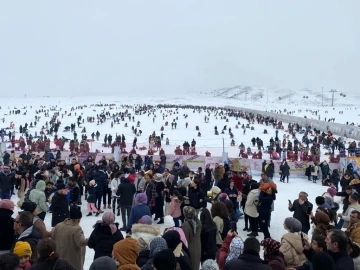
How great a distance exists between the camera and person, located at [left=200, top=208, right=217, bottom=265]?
17.6ft

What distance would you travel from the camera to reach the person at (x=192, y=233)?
5.17 meters

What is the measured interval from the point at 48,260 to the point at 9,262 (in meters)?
0.37

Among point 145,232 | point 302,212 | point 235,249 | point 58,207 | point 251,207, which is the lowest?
point 251,207

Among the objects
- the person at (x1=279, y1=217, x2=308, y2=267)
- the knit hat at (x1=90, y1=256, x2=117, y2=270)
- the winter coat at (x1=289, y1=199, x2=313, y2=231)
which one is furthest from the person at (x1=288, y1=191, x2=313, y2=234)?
the knit hat at (x1=90, y1=256, x2=117, y2=270)

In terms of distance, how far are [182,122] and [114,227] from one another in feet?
134

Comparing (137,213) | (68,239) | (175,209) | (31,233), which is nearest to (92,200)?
(175,209)

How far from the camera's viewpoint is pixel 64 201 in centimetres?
733

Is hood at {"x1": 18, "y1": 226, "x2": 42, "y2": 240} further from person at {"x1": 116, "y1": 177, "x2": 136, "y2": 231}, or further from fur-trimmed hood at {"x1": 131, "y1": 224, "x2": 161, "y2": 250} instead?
person at {"x1": 116, "y1": 177, "x2": 136, "y2": 231}

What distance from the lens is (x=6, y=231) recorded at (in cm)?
461

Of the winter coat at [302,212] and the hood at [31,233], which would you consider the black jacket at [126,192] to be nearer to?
the winter coat at [302,212]

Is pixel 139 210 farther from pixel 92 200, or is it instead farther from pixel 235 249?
pixel 92 200

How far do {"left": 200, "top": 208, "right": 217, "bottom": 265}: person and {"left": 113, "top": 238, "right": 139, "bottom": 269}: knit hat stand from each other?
1581mm

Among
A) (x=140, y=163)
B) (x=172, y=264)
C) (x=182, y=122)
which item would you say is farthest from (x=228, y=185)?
(x=182, y=122)

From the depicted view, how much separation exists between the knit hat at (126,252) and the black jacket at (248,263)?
3.34 ft
